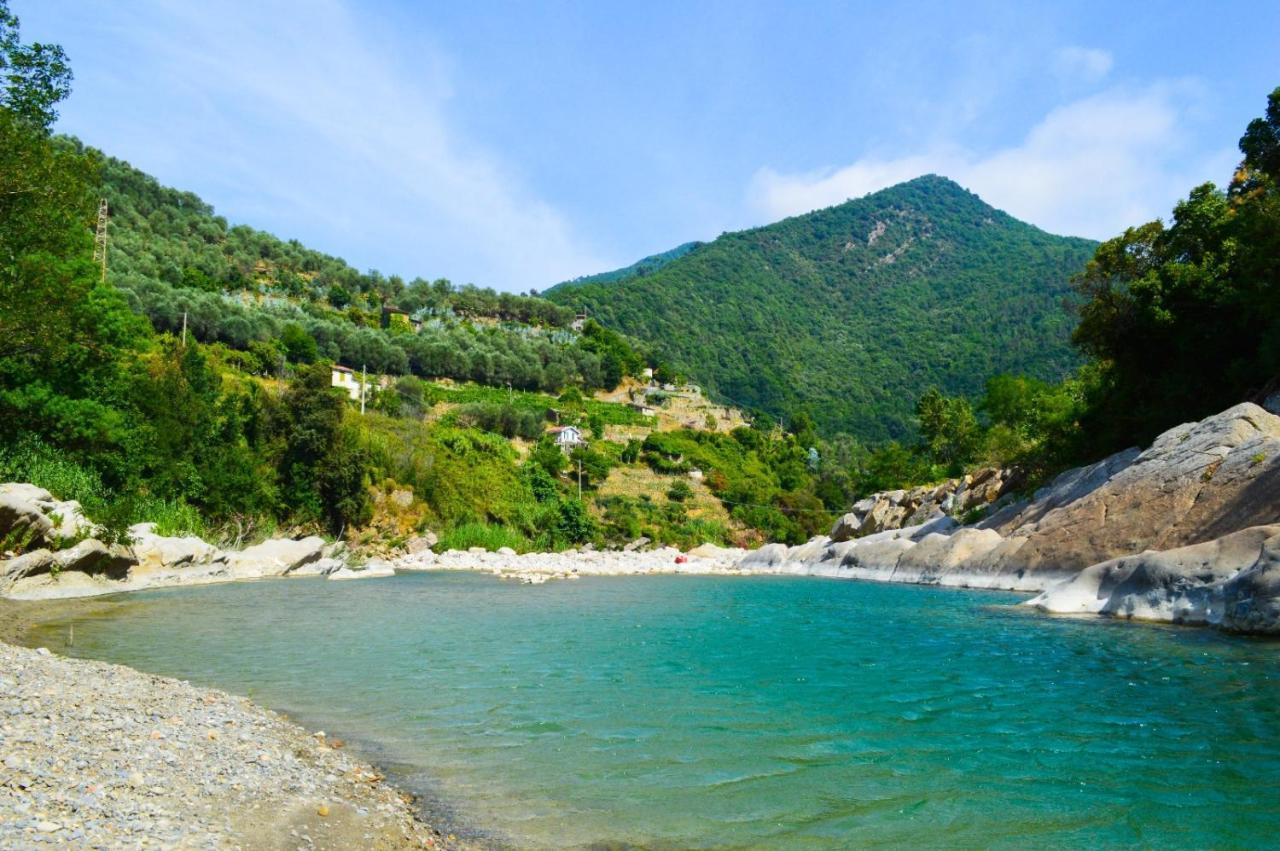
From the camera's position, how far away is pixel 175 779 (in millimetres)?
5676

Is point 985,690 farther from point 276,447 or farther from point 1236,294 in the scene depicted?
point 276,447

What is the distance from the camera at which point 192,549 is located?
2817 cm

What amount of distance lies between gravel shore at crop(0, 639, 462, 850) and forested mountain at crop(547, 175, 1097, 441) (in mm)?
106702

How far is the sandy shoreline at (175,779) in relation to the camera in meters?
4.64

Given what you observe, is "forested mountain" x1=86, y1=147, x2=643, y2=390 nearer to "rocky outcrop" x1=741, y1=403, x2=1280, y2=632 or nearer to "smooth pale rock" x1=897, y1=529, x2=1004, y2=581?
"smooth pale rock" x1=897, y1=529, x2=1004, y2=581

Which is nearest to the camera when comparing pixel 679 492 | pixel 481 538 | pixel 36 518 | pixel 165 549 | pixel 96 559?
pixel 36 518

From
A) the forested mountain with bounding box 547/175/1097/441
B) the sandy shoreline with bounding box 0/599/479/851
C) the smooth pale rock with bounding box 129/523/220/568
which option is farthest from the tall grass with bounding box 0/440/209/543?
the forested mountain with bounding box 547/175/1097/441

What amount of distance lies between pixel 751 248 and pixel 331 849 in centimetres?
19170

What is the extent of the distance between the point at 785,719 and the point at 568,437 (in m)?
65.2

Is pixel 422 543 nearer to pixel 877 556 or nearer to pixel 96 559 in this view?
pixel 96 559

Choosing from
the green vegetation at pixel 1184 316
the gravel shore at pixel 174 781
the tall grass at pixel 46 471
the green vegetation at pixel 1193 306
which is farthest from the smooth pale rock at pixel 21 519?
the green vegetation at pixel 1193 306

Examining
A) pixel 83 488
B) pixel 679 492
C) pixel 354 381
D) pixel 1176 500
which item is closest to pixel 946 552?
pixel 1176 500

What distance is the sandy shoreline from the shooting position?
15.2ft

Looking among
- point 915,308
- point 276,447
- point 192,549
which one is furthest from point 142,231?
point 915,308
